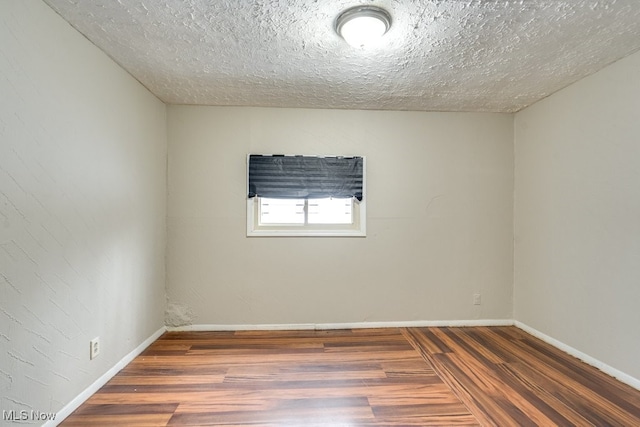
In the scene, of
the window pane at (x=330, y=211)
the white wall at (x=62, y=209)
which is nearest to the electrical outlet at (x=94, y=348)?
the white wall at (x=62, y=209)

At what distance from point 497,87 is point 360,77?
1240 mm

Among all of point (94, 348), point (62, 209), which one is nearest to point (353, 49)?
point (62, 209)

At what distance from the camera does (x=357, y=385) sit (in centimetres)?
199

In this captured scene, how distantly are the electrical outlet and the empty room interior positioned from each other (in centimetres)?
5

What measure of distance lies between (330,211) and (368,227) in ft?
1.46

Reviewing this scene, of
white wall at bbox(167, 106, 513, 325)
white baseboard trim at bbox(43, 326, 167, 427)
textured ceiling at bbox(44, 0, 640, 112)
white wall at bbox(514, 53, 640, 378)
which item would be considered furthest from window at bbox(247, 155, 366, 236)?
white wall at bbox(514, 53, 640, 378)

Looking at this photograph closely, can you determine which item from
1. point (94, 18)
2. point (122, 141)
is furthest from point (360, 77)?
point (122, 141)

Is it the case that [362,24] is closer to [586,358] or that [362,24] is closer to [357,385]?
[357,385]

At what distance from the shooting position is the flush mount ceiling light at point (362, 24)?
5.13 ft

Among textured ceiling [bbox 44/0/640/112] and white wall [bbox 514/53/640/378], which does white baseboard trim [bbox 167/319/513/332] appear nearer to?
white wall [bbox 514/53/640/378]

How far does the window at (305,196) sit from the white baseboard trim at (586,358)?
76.7 inches

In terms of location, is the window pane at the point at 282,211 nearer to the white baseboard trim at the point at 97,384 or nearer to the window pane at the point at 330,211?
the window pane at the point at 330,211

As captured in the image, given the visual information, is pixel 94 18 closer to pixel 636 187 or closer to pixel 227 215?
pixel 227 215

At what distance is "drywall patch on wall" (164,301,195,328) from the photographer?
9.52ft
